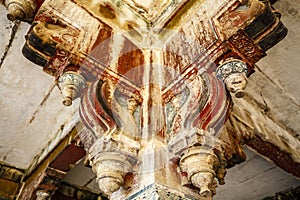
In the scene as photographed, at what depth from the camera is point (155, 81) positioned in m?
1.44

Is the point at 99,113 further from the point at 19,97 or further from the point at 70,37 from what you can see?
the point at 19,97

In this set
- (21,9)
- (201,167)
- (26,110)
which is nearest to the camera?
(201,167)

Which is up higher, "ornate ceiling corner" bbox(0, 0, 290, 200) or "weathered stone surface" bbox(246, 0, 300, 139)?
"weathered stone surface" bbox(246, 0, 300, 139)

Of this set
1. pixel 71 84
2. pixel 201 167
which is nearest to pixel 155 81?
pixel 71 84

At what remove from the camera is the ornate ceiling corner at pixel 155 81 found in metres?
Answer: 1.10

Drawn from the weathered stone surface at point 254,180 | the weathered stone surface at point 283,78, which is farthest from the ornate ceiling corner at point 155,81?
the weathered stone surface at point 254,180

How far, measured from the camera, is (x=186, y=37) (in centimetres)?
142

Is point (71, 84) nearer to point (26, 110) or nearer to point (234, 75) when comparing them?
point (234, 75)

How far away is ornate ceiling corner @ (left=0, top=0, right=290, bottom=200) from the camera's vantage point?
1.10m

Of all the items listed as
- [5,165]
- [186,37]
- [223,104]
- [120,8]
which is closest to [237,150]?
[223,104]

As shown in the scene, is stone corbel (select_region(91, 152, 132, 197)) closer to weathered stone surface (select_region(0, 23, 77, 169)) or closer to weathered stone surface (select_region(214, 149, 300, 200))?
weathered stone surface (select_region(0, 23, 77, 169))

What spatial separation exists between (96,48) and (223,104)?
0.53m

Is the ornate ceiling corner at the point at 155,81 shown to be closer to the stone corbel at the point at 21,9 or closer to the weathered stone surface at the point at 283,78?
the stone corbel at the point at 21,9

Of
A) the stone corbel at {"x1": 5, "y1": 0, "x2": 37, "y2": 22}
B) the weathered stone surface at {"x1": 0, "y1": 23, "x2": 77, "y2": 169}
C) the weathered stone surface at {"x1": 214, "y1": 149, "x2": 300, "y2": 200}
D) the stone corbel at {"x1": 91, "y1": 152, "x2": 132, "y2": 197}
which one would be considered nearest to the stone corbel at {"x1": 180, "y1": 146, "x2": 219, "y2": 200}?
the stone corbel at {"x1": 91, "y1": 152, "x2": 132, "y2": 197}
